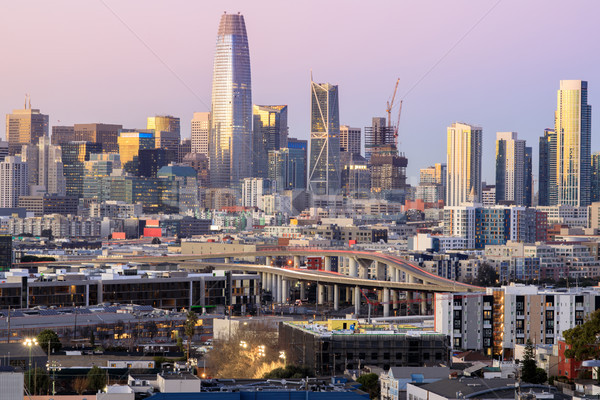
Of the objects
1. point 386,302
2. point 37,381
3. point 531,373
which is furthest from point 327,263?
→ point 37,381

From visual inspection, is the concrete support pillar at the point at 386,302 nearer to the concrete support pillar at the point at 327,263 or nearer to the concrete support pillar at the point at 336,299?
the concrete support pillar at the point at 336,299


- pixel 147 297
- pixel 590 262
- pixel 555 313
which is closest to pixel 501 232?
pixel 590 262

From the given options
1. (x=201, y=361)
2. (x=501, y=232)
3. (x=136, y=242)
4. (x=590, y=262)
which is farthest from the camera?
(x=136, y=242)

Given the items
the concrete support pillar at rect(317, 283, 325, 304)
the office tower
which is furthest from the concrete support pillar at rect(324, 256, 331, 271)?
the office tower

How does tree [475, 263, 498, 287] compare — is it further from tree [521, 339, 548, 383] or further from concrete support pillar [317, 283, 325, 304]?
tree [521, 339, 548, 383]

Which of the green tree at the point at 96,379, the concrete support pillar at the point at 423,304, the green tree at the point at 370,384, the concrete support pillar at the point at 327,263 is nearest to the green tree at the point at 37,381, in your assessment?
the green tree at the point at 96,379

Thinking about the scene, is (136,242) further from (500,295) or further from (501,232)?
(500,295)
